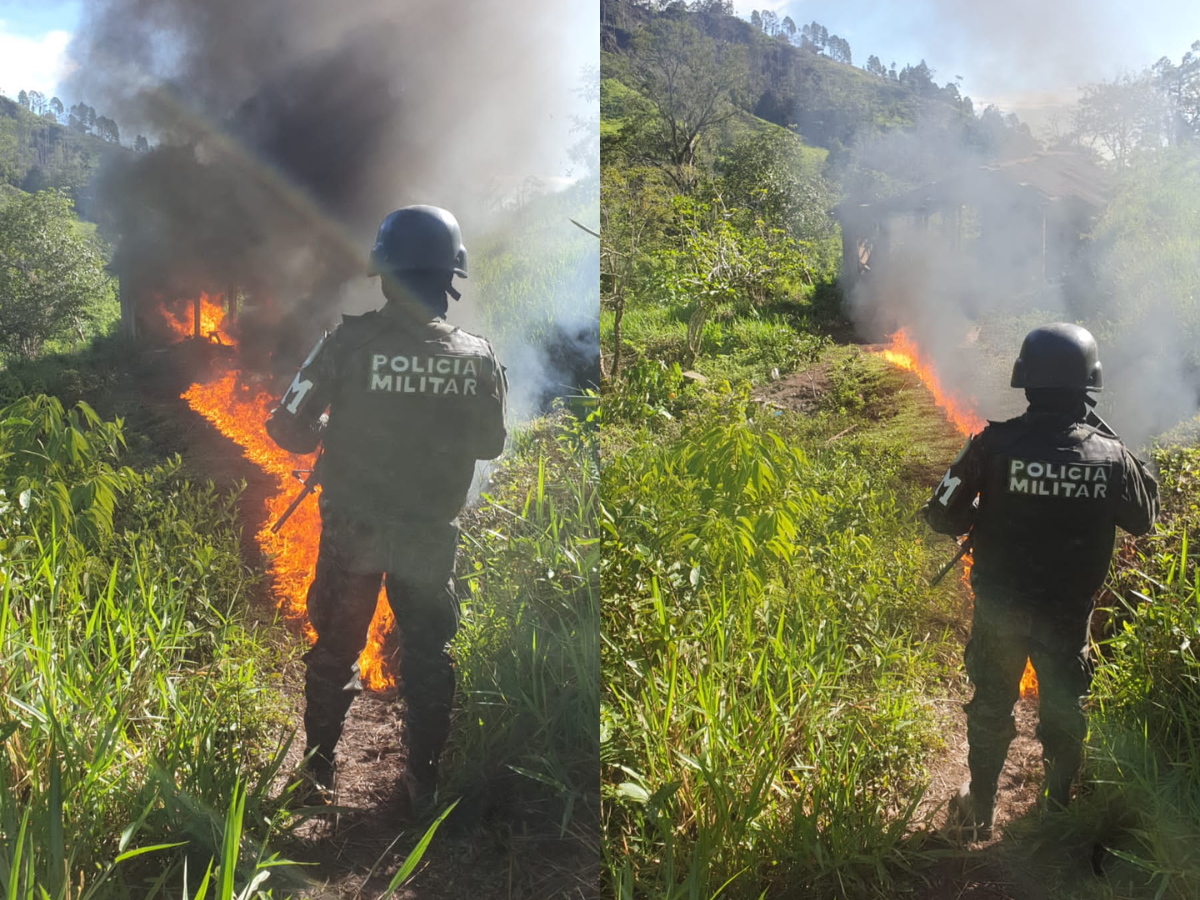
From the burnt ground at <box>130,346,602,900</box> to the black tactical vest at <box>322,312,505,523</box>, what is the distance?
247 mm

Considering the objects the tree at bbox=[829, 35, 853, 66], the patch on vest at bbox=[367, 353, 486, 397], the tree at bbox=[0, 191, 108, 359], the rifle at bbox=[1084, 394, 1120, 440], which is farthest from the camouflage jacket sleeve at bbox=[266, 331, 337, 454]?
the rifle at bbox=[1084, 394, 1120, 440]

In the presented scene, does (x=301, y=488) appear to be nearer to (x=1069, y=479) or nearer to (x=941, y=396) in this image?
(x=941, y=396)

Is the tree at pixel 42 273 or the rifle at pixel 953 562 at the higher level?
the tree at pixel 42 273

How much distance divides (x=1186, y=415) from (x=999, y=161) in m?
0.88

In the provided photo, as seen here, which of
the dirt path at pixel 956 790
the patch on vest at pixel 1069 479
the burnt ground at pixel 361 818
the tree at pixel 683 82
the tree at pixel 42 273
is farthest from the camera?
the tree at pixel 683 82

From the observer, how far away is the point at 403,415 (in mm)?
2410

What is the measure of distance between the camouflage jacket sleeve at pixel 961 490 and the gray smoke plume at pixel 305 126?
141cm

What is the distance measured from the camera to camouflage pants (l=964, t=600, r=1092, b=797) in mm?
2525

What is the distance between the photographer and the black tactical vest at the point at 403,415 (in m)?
2.39

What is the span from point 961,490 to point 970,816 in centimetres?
93

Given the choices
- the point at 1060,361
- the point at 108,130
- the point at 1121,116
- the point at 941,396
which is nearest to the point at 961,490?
the point at 941,396

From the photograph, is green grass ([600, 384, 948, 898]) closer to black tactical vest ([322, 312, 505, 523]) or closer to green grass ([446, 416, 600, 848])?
green grass ([446, 416, 600, 848])

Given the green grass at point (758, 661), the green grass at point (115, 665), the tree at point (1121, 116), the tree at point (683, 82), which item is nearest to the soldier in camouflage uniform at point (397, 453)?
the green grass at point (115, 665)

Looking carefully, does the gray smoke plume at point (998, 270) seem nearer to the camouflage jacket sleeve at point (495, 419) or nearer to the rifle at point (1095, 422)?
the rifle at point (1095, 422)
